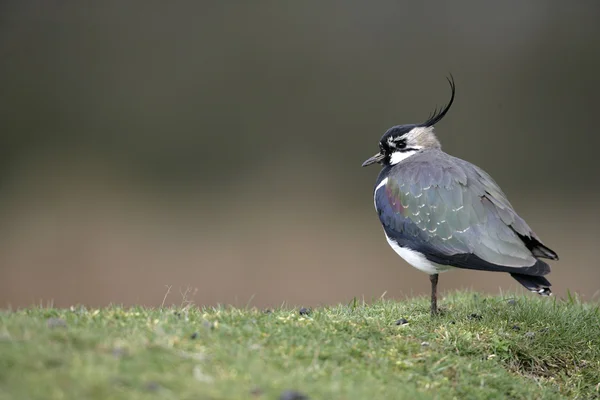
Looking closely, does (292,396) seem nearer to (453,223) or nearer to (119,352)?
(119,352)

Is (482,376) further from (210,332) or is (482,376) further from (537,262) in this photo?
(210,332)

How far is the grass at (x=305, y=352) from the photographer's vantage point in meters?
3.67

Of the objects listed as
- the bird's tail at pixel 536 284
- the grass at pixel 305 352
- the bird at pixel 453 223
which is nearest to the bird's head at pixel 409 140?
the bird at pixel 453 223

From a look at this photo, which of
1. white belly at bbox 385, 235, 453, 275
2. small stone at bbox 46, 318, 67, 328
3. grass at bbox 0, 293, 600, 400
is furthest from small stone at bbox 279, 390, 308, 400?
white belly at bbox 385, 235, 453, 275

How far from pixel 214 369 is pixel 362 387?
2.70 feet

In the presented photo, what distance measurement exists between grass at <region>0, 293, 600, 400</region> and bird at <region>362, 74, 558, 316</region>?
486mm

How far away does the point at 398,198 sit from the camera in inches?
249

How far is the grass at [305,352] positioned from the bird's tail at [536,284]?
0.38 meters

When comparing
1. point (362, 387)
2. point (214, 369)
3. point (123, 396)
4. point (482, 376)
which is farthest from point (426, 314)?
point (123, 396)

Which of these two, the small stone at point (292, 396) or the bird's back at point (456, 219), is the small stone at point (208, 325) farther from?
the bird's back at point (456, 219)

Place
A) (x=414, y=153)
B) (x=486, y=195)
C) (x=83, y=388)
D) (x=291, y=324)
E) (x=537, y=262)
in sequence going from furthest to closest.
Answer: (x=414, y=153)
(x=486, y=195)
(x=537, y=262)
(x=291, y=324)
(x=83, y=388)

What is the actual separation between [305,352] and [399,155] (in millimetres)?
2934

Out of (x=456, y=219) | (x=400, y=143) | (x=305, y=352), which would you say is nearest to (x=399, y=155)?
(x=400, y=143)

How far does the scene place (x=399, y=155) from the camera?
6.97 metres
